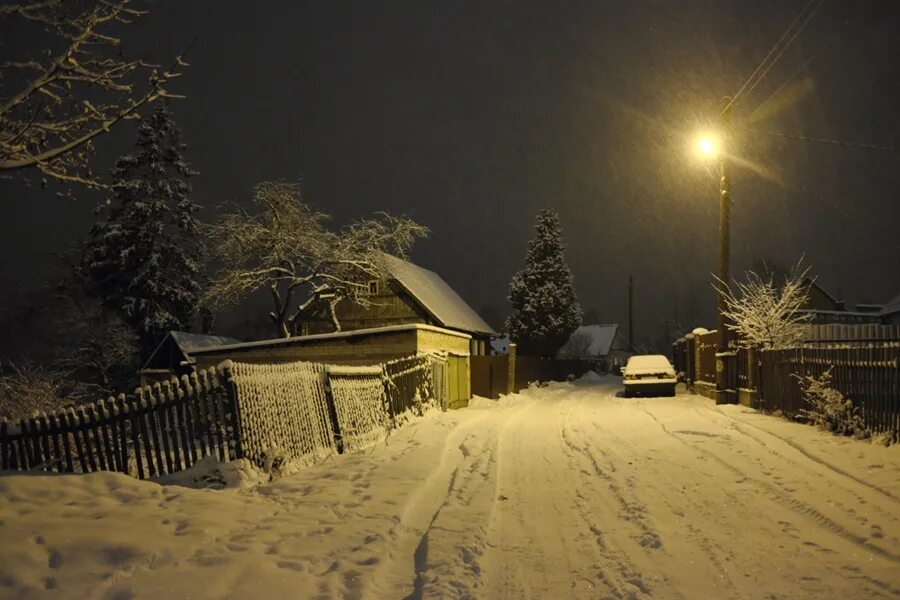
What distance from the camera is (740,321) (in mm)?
18734

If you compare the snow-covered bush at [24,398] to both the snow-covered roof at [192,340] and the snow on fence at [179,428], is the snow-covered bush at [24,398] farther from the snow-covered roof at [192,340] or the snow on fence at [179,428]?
the snow-covered roof at [192,340]

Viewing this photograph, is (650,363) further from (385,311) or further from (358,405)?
(358,405)

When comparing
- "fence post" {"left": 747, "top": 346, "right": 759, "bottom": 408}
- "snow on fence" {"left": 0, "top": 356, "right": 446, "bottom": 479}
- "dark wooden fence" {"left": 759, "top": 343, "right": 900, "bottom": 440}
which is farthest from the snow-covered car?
"snow on fence" {"left": 0, "top": 356, "right": 446, "bottom": 479}

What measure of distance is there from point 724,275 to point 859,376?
8.63 m

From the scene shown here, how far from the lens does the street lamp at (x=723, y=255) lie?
61.8ft

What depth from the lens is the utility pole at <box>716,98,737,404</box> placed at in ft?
61.9

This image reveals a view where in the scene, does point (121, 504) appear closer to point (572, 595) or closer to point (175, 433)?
point (175, 433)

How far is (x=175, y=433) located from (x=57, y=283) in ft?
116

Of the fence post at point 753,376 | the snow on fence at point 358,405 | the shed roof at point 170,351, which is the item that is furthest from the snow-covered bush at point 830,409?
the shed roof at point 170,351

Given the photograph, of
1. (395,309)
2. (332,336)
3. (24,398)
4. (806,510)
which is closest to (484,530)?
(806,510)

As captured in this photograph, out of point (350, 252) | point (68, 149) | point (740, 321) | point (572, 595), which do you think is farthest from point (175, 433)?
point (350, 252)

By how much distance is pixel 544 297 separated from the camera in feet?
157

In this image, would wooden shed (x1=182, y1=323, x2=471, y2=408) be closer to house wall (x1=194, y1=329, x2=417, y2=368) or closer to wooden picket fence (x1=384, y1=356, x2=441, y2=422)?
house wall (x1=194, y1=329, x2=417, y2=368)

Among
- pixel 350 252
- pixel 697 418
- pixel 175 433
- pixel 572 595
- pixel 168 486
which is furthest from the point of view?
pixel 350 252
